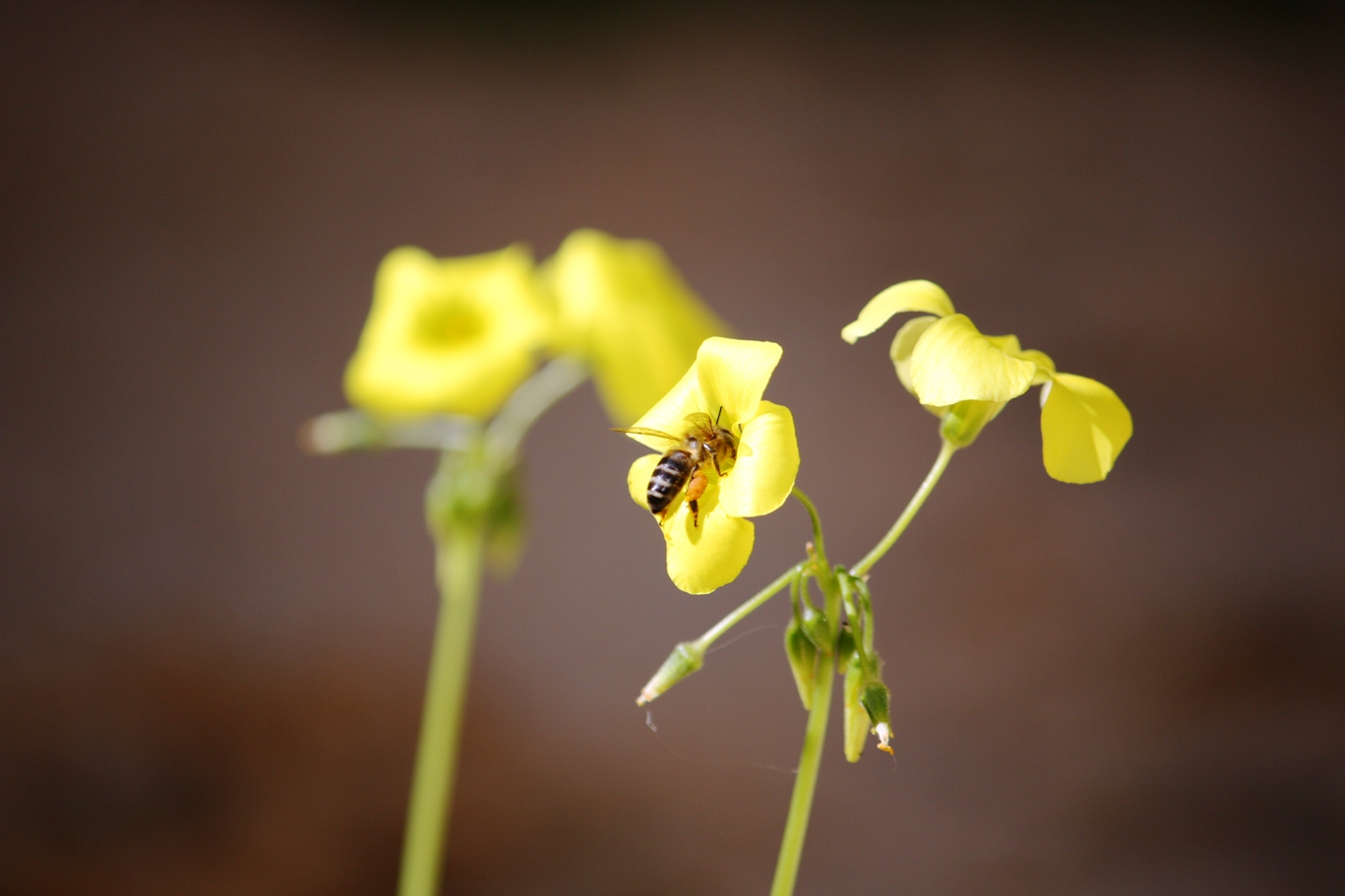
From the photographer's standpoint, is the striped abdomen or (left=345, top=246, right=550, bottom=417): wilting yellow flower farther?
(left=345, top=246, right=550, bottom=417): wilting yellow flower

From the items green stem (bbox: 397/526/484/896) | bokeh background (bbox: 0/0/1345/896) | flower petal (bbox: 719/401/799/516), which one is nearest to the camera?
flower petal (bbox: 719/401/799/516)

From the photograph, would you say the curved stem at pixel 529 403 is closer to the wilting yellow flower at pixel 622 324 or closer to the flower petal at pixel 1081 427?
the wilting yellow flower at pixel 622 324

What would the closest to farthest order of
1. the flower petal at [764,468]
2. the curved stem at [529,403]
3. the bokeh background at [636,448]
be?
the flower petal at [764,468]
the curved stem at [529,403]
the bokeh background at [636,448]

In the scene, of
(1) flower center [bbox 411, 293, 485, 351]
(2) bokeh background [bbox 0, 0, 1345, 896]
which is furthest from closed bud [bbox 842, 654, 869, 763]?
(2) bokeh background [bbox 0, 0, 1345, 896]

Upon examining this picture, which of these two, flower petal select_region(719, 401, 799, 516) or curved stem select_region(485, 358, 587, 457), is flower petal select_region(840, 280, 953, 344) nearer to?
flower petal select_region(719, 401, 799, 516)

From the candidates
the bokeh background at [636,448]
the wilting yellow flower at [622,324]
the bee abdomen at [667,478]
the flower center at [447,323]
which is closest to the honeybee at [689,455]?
the bee abdomen at [667,478]

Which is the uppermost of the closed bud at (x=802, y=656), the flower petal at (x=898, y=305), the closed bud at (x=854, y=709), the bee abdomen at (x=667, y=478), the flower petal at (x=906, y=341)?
the flower petal at (x=906, y=341)
